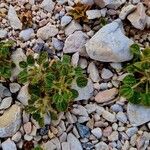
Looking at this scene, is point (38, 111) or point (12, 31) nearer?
point (38, 111)

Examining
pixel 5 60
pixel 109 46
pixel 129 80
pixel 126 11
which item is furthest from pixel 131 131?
pixel 5 60

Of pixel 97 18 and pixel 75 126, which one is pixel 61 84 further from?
pixel 97 18

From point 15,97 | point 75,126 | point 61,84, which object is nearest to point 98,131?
point 75,126

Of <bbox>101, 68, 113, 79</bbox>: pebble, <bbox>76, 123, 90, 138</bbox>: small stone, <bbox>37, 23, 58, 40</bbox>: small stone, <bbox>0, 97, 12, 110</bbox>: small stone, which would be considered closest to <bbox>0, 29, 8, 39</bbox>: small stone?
<bbox>37, 23, 58, 40</bbox>: small stone

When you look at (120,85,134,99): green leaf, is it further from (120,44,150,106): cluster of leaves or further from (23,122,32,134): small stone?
(23,122,32,134): small stone

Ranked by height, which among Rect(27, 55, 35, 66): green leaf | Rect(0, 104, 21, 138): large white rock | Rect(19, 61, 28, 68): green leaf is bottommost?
Rect(0, 104, 21, 138): large white rock

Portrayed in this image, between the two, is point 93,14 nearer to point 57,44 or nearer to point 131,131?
point 57,44
